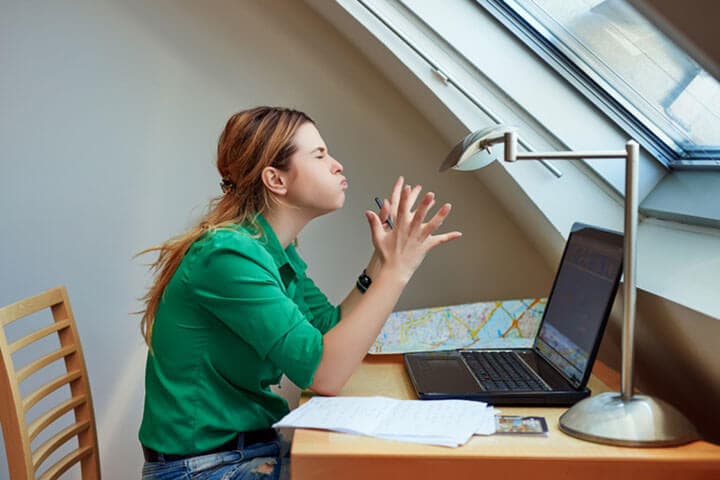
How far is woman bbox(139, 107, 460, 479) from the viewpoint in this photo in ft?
4.81

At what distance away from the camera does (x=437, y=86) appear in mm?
1840

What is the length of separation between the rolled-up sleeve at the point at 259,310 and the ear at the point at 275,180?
178 mm

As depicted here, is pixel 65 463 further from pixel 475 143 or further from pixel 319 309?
pixel 475 143

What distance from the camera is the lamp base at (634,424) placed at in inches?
46.2

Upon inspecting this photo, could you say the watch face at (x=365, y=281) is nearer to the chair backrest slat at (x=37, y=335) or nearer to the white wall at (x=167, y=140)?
the white wall at (x=167, y=140)

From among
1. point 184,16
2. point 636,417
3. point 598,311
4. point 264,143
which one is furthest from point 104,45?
point 636,417

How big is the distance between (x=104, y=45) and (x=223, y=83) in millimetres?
332

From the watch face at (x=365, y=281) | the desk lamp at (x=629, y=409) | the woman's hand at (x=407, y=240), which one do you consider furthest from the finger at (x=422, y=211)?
the watch face at (x=365, y=281)

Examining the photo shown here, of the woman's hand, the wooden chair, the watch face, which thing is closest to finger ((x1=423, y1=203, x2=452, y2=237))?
the woman's hand

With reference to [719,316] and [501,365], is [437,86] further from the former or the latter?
[719,316]

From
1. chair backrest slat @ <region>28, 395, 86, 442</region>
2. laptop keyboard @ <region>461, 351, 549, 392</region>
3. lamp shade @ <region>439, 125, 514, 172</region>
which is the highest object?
lamp shade @ <region>439, 125, 514, 172</region>

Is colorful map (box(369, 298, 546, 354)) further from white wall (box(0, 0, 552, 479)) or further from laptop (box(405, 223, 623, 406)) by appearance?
white wall (box(0, 0, 552, 479))

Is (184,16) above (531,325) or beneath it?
above

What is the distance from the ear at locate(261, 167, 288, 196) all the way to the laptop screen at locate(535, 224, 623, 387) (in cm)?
55
